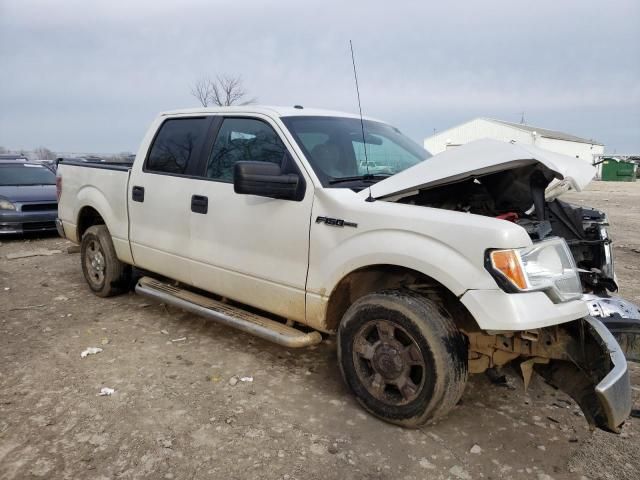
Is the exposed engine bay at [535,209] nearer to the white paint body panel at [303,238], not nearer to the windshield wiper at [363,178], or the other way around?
the white paint body panel at [303,238]

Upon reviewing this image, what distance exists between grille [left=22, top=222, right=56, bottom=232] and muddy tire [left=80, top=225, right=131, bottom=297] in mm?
4545

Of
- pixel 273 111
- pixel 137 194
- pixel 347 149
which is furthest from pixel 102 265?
pixel 347 149

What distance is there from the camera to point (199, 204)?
389 centimetres

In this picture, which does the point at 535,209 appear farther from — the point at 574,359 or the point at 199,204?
the point at 199,204

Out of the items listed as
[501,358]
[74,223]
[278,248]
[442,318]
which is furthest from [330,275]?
[74,223]

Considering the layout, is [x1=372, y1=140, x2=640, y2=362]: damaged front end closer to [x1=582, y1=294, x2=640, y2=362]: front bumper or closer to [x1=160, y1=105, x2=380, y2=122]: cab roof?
[x1=582, y1=294, x2=640, y2=362]: front bumper

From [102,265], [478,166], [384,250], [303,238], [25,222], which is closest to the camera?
[478,166]

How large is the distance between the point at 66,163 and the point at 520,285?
17.0 feet

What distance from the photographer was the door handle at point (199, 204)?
3844mm

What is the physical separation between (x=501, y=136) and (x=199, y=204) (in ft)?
157

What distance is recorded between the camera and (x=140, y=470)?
8.32ft

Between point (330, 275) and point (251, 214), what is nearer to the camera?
point (330, 275)

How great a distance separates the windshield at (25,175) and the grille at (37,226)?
138 cm

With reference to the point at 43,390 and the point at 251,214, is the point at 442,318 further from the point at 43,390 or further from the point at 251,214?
the point at 43,390
